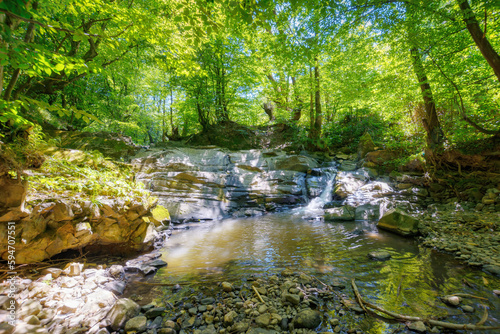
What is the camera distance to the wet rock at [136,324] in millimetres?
2445

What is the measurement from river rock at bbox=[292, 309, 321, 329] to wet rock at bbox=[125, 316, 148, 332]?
6.45ft

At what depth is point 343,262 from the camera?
4113 mm

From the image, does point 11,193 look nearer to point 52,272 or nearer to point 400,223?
point 52,272

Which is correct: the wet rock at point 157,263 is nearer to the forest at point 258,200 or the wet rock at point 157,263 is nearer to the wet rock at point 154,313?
the forest at point 258,200

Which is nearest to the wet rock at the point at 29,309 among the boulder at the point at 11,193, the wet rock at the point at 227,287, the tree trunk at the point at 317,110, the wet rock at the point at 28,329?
the wet rock at the point at 28,329

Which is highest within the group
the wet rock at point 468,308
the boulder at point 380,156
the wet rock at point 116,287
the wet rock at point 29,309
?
the boulder at point 380,156

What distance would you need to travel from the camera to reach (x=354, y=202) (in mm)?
8664

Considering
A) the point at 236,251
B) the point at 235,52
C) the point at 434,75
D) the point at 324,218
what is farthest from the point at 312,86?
the point at 236,251

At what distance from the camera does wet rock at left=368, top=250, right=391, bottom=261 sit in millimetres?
4140

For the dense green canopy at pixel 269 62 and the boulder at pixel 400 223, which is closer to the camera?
the dense green canopy at pixel 269 62

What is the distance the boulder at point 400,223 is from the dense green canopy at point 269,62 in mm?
4230

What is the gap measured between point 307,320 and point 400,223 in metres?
4.93

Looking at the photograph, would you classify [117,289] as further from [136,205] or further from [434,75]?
[434,75]

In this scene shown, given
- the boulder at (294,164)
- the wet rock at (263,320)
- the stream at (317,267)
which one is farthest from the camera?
the boulder at (294,164)
